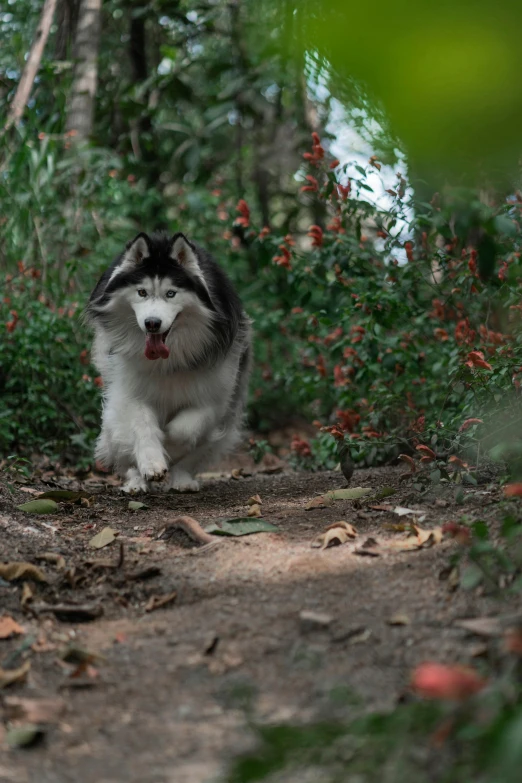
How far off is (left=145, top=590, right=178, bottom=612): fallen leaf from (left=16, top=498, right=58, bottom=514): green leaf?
1.48m

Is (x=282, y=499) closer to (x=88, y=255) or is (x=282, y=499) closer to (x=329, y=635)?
(x=329, y=635)

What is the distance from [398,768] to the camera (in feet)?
4.76

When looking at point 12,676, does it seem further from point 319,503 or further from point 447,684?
point 319,503

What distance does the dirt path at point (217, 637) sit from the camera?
190cm

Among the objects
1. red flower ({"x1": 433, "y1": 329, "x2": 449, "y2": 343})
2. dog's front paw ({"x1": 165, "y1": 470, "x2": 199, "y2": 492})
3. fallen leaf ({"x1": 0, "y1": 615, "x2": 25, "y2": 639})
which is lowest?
dog's front paw ({"x1": 165, "y1": 470, "x2": 199, "y2": 492})

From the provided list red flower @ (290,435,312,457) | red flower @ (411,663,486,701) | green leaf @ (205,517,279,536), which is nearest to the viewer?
red flower @ (411,663,486,701)

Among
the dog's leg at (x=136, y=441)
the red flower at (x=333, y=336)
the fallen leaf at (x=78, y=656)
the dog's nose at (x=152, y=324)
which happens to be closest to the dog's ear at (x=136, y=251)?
the dog's nose at (x=152, y=324)

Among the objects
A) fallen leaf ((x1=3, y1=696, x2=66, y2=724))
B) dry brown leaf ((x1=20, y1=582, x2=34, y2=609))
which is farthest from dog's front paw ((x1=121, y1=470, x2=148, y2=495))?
fallen leaf ((x1=3, y1=696, x2=66, y2=724))

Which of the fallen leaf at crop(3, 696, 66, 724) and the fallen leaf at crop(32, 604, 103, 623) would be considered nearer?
the fallen leaf at crop(3, 696, 66, 724)

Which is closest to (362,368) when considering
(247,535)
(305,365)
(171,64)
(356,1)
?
(305,365)

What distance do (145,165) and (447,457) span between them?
24.4 feet

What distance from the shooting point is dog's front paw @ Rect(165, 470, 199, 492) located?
5.22 meters

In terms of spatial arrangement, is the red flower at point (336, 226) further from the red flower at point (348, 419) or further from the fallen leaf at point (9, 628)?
the fallen leaf at point (9, 628)

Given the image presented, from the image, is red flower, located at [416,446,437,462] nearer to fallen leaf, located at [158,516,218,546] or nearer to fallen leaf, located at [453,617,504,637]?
fallen leaf, located at [158,516,218,546]
